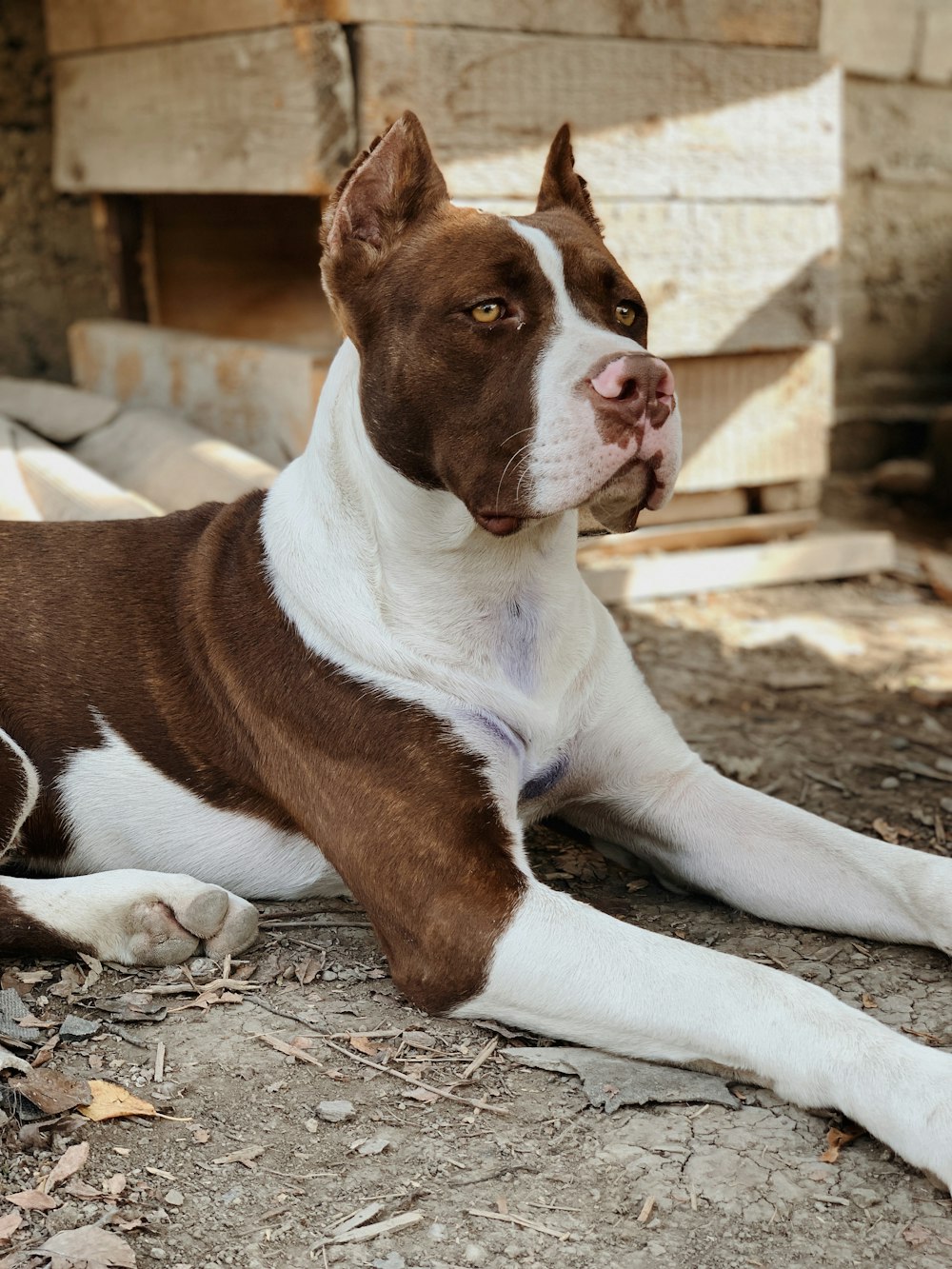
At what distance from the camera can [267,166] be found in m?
4.64

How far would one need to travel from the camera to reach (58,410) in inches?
201

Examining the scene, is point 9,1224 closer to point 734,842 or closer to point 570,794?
point 570,794

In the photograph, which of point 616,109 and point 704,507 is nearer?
point 616,109

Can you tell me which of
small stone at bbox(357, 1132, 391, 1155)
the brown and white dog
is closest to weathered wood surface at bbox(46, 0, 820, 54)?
the brown and white dog

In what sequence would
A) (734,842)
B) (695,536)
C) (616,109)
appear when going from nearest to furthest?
(734,842), (616,109), (695,536)

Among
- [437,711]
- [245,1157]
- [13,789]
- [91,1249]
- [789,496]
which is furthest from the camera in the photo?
[789,496]

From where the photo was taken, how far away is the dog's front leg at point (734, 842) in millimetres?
2689

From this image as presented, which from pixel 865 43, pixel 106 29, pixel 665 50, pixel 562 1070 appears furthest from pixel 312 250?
pixel 562 1070

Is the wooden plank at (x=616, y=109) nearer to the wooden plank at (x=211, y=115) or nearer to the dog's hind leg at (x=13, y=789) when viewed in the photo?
the wooden plank at (x=211, y=115)

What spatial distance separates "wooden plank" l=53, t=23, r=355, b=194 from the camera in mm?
4336

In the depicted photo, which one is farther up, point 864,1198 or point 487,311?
point 487,311

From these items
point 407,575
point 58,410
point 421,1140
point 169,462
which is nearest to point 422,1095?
point 421,1140

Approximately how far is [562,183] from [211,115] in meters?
2.43

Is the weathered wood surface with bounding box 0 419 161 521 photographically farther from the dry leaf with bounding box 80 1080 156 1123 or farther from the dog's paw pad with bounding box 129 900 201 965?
the dry leaf with bounding box 80 1080 156 1123
